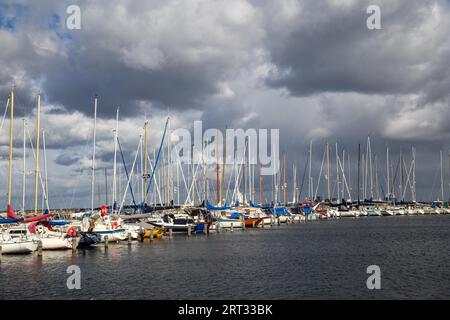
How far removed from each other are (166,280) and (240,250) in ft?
67.4

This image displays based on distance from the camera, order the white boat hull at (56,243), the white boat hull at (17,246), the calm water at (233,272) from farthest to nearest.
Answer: the white boat hull at (56,243), the white boat hull at (17,246), the calm water at (233,272)

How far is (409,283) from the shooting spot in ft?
107

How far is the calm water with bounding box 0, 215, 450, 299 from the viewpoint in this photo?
98.4ft

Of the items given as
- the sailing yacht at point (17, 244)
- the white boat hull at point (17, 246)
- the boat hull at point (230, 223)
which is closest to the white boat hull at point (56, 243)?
the sailing yacht at point (17, 244)

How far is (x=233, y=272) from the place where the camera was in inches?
1499

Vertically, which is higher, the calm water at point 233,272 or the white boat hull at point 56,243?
the white boat hull at point 56,243

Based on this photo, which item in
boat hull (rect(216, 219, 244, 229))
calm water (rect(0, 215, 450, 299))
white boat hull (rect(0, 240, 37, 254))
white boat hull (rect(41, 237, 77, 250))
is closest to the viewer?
calm water (rect(0, 215, 450, 299))

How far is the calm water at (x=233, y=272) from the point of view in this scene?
3000 centimetres

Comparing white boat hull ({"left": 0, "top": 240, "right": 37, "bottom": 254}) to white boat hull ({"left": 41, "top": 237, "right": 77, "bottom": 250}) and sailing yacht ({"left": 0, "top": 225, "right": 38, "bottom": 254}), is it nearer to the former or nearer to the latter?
sailing yacht ({"left": 0, "top": 225, "right": 38, "bottom": 254})

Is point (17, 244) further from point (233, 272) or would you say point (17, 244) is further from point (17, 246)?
point (233, 272)

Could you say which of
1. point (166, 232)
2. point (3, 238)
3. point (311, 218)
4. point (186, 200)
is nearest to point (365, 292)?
point (3, 238)

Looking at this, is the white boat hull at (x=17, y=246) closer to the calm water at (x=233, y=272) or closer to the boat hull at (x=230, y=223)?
the calm water at (x=233, y=272)

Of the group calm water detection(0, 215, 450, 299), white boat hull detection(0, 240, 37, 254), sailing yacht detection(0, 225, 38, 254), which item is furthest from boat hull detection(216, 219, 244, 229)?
white boat hull detection(0, 240, 37, 254)
